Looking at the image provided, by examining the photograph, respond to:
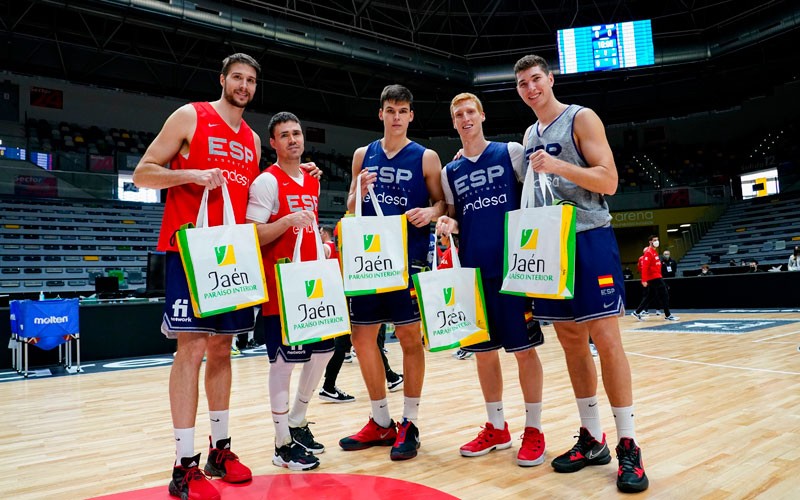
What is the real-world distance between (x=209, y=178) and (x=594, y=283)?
1733 mm

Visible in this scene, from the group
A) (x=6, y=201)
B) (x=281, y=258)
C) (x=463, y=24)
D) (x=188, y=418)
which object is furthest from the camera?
(x=463, y=24)

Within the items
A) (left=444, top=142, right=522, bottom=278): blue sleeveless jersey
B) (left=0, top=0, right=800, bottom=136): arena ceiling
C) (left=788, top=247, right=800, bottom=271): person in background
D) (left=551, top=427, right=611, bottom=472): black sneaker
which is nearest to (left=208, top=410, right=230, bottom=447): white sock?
(left=444, top=142, right=522, bottom=278): blue sleeveless jersey

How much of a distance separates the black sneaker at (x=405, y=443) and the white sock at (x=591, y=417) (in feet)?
2.78

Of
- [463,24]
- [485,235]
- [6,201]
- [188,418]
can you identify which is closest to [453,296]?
[485,235]

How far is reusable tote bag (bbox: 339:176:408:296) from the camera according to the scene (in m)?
2.53

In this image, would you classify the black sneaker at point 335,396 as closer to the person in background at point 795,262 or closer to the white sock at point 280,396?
the white sock at point 280,396

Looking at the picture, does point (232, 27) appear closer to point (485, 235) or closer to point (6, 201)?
point (6, 201)

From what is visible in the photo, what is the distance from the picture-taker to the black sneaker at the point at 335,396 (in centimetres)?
429

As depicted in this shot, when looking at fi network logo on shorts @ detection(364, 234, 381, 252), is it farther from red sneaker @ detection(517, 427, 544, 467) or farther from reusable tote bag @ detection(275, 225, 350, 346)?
red sneaker @ detection(517, 427, 544, 467)

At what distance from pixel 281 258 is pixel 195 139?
673 millimetres

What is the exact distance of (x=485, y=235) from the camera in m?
2.62

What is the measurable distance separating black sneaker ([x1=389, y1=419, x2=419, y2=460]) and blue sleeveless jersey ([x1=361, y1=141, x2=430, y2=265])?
88 centimetres

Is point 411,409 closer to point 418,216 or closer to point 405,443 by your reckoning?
point 405,443

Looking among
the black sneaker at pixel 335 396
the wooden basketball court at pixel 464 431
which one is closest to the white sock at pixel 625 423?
the wooden basketball court at pixel 464 431
